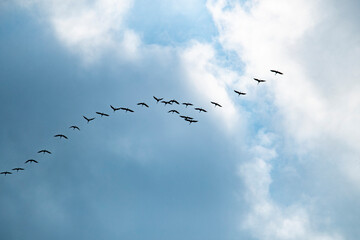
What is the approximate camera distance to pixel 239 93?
420 ft
